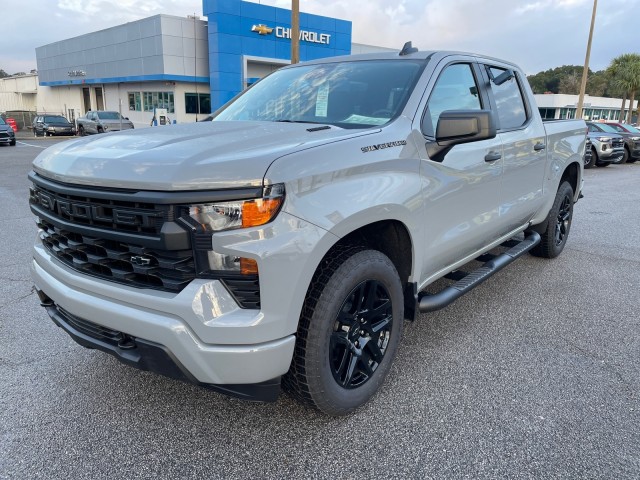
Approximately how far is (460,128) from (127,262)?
190 cm

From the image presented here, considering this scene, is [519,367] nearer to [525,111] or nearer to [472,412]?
[472,412]

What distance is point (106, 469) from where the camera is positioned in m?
2.31

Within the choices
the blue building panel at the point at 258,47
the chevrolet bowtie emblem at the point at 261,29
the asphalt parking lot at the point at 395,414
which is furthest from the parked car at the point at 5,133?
the asphalt parking lot at the point at 395,414

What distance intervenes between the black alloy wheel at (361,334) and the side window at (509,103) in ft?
6.72

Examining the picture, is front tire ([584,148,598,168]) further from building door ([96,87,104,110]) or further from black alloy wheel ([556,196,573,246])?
building door ([96,87,104,110])

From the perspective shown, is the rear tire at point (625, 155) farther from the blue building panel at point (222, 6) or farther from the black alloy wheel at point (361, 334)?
the blue building panel at point (222, 6)

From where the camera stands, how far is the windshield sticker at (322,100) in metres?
3.26

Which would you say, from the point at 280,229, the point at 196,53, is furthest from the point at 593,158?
the point at 196,53

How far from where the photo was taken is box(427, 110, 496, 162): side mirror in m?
2.81

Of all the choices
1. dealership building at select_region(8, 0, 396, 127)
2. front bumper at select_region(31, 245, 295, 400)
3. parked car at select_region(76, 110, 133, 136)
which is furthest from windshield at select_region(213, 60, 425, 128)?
dealership building at select_region(8, 0, 396, 127)

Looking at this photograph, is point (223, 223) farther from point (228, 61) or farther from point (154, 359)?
point (228, 61)

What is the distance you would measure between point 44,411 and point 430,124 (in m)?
2.78

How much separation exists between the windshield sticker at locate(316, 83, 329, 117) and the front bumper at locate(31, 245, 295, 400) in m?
1.64

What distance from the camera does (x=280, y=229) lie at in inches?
81.9
